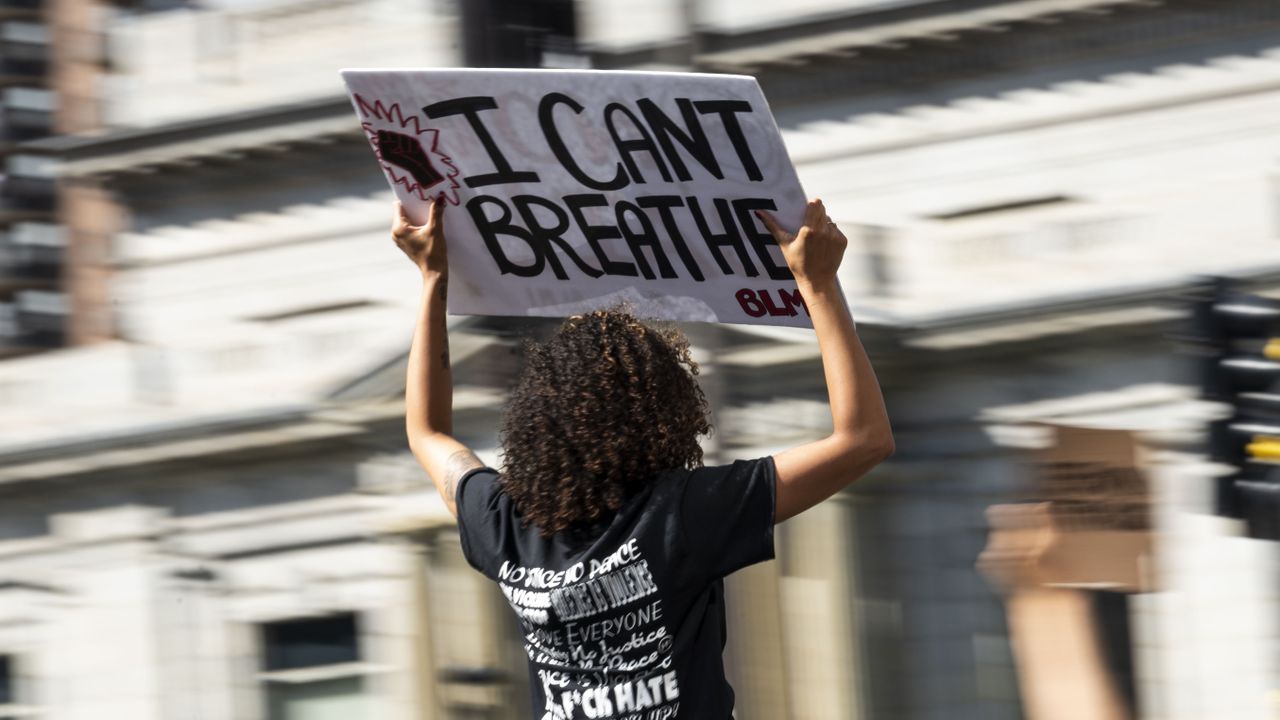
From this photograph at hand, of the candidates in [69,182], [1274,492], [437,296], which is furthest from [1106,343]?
[437,296]

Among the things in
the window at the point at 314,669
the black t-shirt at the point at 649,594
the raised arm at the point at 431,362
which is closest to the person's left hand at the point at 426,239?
the raised arm at the point at 431,362

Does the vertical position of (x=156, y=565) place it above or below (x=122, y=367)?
below

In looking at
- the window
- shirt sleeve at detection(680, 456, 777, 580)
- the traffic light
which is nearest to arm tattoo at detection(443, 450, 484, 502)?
shirt sleeve at detection(680, 456, 777, 580)

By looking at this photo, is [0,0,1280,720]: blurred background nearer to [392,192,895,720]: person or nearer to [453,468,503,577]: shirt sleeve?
[453,468,503,577]: shirt sleeve

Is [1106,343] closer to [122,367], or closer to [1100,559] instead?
[122,367]

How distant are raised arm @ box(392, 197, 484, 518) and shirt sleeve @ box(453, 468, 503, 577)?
90 mm

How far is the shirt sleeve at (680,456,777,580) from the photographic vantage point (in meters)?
2.90

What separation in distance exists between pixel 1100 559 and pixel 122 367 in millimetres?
16331

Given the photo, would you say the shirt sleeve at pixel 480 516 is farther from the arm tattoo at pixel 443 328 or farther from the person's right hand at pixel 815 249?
the person's right hand at pixel 815 249

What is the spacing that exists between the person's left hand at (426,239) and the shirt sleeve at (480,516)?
442 mm

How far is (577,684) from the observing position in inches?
119

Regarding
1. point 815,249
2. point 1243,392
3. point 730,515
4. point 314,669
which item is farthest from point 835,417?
point 314,669

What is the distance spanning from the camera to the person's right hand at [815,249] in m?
3.04

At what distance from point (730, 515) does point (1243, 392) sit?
449cm
